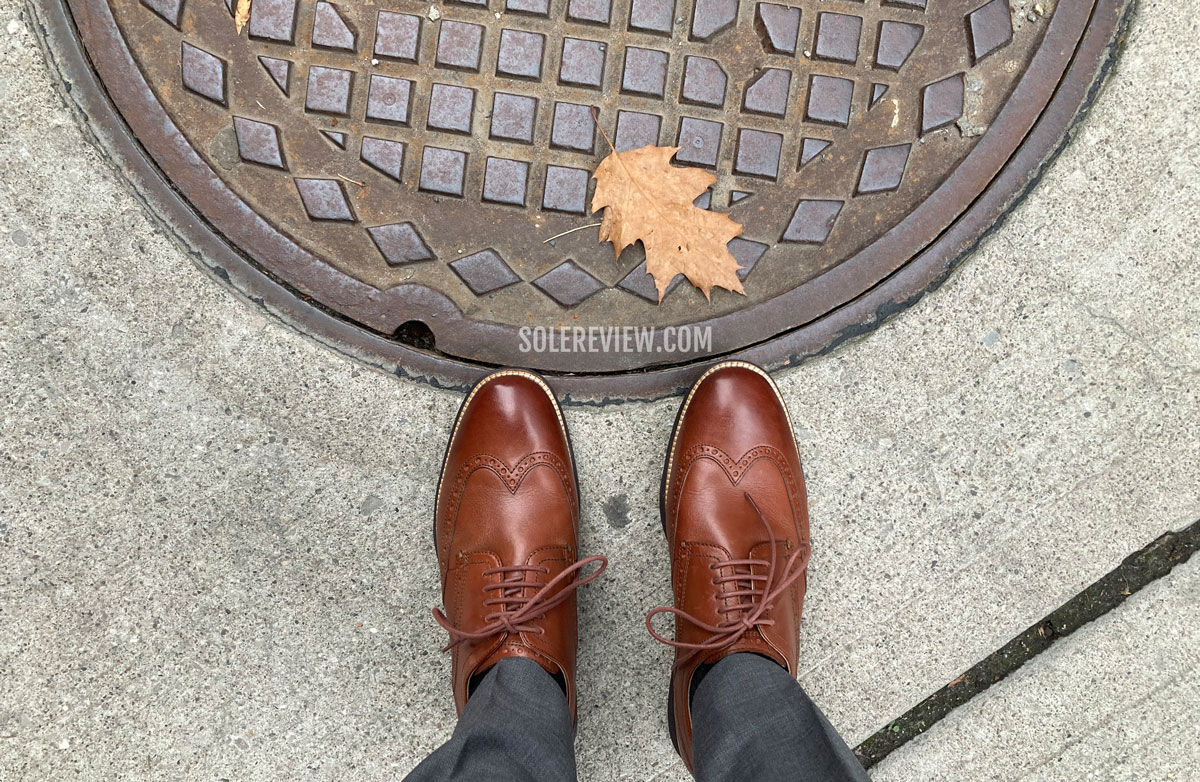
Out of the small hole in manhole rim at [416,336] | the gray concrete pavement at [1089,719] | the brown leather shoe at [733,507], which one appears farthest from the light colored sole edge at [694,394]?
the gray concrete pavement at [1089,719]

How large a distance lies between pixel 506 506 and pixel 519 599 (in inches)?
7.4

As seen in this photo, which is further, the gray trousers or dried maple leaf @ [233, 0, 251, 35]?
dried maple leaf @ [233, 0, 251, 35]

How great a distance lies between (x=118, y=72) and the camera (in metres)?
1.49

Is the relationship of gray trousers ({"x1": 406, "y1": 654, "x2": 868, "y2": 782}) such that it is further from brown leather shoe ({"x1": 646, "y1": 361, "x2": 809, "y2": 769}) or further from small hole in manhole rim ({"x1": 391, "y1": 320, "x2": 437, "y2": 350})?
small hole in manhole rim ({"x1": 391, "y1": 320, "x2": 437, "y2": 350})

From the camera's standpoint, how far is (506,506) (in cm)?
159

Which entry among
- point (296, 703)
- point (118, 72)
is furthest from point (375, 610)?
point (118, 72)

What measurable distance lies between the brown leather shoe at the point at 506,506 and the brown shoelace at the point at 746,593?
23 cm

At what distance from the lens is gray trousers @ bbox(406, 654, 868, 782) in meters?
1.22

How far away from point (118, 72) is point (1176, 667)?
241 centimetres

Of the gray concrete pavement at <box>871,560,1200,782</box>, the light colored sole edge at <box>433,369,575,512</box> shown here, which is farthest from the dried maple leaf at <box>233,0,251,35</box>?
the gray concrete pavement at <box>871,560,1200,782</box>

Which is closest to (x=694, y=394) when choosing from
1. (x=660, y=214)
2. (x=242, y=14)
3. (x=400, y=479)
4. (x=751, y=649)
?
(x=660, y=214)

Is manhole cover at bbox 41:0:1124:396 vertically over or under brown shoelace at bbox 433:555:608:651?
over

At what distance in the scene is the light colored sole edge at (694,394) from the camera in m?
1.57

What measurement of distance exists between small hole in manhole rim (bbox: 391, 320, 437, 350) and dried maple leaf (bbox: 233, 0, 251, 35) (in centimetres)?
64
